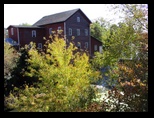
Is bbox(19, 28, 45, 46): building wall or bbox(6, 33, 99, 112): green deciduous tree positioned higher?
bbox(19, 28, 45, 46): building wall

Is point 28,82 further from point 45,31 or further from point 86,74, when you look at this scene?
point 45,31

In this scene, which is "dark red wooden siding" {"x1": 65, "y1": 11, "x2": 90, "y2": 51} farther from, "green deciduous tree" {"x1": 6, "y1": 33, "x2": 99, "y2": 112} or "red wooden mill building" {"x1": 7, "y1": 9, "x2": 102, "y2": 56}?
"green deciduous tree" {"x1": 6, "y1": 33, "x2": 99, "y2": 112}

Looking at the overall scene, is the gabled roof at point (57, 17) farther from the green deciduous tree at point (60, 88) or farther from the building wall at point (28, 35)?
the green deciduous tree at point (60, 88)

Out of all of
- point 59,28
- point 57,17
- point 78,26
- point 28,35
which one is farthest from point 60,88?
point 57,17

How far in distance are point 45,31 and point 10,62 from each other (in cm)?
1035

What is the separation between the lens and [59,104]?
5195 millimetres

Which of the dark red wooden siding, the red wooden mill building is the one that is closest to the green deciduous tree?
the red wooden mill building

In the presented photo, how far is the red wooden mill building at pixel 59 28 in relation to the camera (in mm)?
20062

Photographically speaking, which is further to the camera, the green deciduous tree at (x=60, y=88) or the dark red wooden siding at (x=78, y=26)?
the dark red wooden siding at (x=78, y=26)

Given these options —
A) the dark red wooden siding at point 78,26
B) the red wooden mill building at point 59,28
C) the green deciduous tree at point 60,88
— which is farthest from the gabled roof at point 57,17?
the green deciduous tree at point 60,88

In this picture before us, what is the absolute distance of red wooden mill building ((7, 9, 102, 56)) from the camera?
2006 centimetres

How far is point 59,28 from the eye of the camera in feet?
67.4

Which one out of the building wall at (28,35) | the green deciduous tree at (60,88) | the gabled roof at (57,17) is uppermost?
the gabled roof at (57,17)
